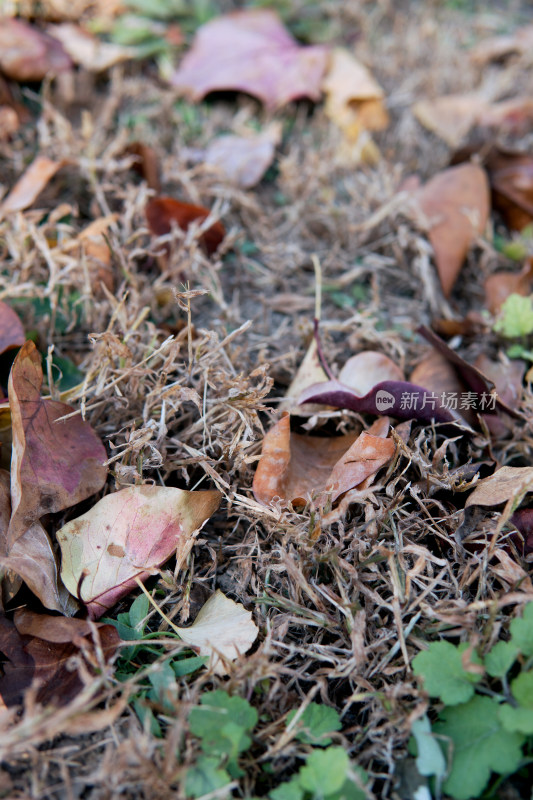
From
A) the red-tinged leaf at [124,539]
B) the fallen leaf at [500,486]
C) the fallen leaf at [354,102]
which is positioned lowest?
the red-tinged leaf at [124,539]

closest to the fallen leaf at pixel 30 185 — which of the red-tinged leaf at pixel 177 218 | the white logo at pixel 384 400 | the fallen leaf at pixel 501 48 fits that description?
the red-tinged leaf at pixel 177 218

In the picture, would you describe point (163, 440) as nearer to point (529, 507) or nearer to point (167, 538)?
point (167, 538)

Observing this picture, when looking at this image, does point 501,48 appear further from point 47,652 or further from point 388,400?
point 47,652

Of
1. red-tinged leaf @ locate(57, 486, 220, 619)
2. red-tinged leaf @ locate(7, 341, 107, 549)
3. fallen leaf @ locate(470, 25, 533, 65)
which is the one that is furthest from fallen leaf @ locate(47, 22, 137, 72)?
red-tinged leaf @ locate(57, 486, 220, 619)

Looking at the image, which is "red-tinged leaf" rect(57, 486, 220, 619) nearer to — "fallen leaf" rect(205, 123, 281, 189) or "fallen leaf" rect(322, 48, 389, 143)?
"fallen leaf" rect(205, 123, 281, 189)

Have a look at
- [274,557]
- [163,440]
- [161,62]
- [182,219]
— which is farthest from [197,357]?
[161,62]

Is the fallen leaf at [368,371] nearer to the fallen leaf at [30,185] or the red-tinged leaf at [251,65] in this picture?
the fallen leaf at [30,185]
